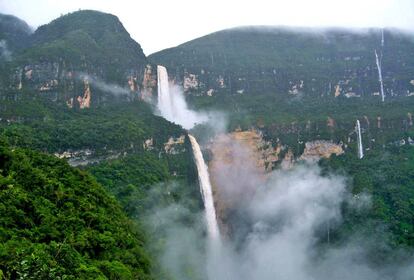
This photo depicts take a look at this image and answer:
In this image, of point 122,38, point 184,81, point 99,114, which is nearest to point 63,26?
point 122,38

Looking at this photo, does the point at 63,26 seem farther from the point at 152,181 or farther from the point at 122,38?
the point at 152,181

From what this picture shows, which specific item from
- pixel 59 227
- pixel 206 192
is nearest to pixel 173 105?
pixel 206 192

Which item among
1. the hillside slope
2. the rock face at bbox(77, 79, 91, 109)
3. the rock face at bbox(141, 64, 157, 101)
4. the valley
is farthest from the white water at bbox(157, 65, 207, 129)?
the hillside slope

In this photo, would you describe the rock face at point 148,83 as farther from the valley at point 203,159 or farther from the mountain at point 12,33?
the mountain at point 12,33

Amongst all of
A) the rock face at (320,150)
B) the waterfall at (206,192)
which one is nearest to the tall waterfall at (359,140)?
the rock face at (320,150)

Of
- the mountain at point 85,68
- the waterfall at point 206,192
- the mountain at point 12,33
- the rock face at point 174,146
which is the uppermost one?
the mountain at point 12,33

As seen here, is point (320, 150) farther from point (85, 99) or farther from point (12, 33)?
point (12, 33)
